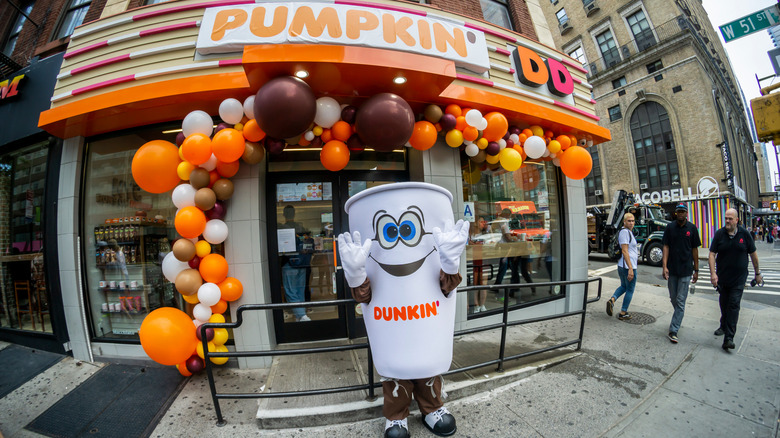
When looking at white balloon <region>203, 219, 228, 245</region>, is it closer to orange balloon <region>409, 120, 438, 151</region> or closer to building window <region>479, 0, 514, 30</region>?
orange balloon <region>409, 120, 438, 151</region>

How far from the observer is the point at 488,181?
5219mm

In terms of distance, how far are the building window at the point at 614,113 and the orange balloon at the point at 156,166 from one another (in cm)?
3227

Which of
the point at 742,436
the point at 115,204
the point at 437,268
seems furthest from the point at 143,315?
the point at 742,436

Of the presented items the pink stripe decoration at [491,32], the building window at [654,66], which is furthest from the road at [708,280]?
the building window at [654,66]

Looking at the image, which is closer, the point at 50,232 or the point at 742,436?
the point at 742,436

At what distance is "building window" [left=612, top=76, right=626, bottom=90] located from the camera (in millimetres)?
25155

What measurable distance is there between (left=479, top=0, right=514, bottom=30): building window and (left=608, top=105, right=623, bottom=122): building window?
26033 mm

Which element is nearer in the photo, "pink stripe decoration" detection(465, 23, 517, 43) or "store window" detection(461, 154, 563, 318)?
"pink stripe decoration" detection(465, 23, 517, 43)

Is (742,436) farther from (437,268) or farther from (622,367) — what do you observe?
(437,268)

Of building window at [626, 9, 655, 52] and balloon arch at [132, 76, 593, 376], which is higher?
building window at [626, 9, 655, 52]

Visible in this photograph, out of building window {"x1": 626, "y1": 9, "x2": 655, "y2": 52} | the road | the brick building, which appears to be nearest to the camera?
the road

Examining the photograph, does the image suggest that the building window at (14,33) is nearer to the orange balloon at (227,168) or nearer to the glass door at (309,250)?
the orange balloon at (227,168)

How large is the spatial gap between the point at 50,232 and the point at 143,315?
1819mm

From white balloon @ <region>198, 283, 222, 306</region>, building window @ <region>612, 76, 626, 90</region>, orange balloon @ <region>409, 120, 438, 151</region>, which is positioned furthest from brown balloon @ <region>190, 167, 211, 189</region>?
building window @ <region>612, 76, 626, 90</region>
